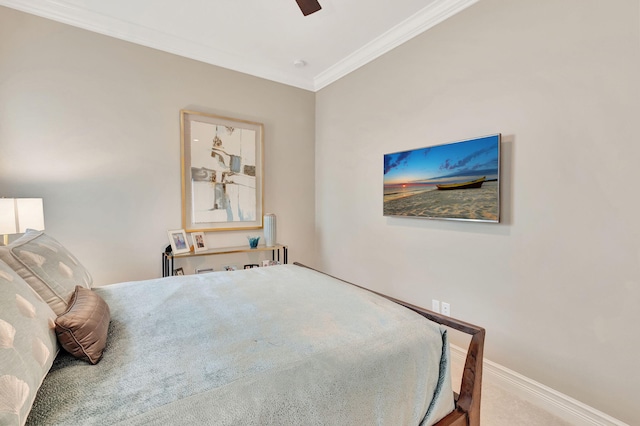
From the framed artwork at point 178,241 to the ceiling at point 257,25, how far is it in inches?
69.5

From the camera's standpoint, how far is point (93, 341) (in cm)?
99

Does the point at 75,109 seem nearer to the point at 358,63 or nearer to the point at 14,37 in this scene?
the point at 14,37

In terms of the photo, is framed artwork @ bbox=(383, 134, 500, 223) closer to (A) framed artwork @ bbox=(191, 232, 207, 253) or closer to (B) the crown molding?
(B) the crown molding

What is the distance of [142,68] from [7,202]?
1596 mm

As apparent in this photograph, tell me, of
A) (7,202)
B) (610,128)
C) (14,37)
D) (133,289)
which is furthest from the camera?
(14,37)

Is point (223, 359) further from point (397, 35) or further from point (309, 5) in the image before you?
point (397, 35)

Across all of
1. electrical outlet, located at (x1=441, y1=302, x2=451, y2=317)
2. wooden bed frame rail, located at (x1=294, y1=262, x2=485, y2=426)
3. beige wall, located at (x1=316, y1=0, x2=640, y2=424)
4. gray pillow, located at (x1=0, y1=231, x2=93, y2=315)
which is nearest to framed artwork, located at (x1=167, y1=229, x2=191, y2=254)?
gray pillow, located at (x1=0, y1=231, x2=93, y2=315)

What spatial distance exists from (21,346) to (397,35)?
10.3ft

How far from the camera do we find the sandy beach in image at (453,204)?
81.7 inches

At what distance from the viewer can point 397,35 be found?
8.93ft

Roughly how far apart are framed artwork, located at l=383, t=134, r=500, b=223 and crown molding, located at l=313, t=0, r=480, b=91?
1027mm

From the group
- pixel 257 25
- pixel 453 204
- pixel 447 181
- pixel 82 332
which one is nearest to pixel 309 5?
pixel 257 25

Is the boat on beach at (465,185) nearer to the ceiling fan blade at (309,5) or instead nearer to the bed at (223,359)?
the bed at (223,359)

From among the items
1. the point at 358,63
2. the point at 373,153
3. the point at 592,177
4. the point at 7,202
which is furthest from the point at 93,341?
the point at 358,63
